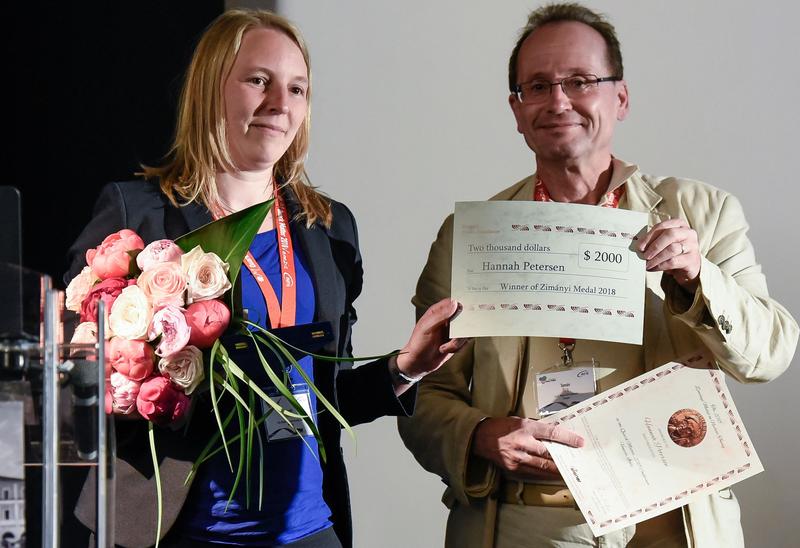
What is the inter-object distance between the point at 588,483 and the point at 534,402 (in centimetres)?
24

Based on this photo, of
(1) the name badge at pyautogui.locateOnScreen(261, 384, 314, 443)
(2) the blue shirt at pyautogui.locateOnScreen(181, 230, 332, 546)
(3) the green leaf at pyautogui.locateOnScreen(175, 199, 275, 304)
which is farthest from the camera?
(2) the blue shirt at pyautogui.locateOnScreen(181, 230, 332, 546)

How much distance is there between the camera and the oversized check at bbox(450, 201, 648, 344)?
88.4 inches

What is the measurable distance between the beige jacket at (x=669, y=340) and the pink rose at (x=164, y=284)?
0.91 m

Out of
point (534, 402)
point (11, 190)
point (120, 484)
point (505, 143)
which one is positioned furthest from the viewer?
point (505, 143)

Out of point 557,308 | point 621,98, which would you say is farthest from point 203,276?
point 621,98

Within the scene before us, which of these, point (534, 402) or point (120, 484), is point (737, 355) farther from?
point (120, 484)

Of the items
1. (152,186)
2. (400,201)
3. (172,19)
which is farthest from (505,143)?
(152,186)

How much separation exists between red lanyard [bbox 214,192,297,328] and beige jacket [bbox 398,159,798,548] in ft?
1.39

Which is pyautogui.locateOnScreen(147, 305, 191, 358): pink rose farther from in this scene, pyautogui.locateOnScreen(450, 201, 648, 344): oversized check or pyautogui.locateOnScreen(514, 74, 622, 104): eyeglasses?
pyautogui.locateOnScreen(514, 74, 622, 104): eyeglasses

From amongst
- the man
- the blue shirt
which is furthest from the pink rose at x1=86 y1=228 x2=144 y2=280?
the man

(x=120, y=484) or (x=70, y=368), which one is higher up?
(x=70, y=368)

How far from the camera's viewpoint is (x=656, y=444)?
234cm

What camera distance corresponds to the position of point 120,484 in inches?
82.8

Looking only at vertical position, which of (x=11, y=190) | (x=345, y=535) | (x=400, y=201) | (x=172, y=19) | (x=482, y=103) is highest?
(x=172, y=19)
